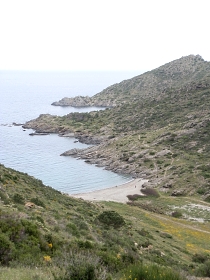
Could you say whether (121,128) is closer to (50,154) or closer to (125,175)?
(50,154)

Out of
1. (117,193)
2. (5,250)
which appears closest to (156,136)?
(117,193)

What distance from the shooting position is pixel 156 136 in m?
90.6

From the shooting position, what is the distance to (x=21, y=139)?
360 feet

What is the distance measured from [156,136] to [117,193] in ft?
104

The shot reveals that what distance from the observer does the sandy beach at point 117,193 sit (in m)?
60.2

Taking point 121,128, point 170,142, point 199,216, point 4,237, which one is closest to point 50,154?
point 121,128

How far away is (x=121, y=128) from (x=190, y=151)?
35.9 m

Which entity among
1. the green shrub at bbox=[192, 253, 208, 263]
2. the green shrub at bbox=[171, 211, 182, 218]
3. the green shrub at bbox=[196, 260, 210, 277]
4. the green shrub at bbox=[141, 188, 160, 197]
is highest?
the green shrub at bbox=[196, 260, 210, 277]

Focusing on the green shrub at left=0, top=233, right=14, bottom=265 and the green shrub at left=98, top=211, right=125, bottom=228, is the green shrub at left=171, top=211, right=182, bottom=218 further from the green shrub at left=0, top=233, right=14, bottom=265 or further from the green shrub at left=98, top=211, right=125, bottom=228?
the green shrub at left=0, top=233, right=14, bottom=265

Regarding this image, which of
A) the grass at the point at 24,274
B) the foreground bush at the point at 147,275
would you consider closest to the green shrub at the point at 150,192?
the foreground bush at the point at 147,275

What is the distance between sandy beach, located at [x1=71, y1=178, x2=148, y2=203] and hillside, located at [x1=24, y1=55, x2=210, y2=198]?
12.0ft

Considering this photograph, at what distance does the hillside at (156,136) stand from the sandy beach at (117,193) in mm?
3661

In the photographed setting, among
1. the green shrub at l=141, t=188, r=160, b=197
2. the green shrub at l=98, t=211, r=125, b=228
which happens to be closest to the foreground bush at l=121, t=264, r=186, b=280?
the green shrub at l=98, t=211, r=125, b=228

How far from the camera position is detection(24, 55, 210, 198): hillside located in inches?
2658
